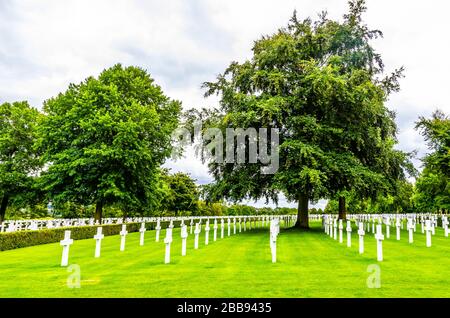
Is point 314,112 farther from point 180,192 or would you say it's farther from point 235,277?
point 180,192

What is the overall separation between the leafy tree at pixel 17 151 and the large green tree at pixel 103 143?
5048 mm

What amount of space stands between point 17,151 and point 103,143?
14.5m

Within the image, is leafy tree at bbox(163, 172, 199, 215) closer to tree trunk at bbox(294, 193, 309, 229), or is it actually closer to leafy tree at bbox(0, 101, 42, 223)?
leafy tree at bbox(0, 101, 42, 223)

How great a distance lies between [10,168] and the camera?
38.6 metres

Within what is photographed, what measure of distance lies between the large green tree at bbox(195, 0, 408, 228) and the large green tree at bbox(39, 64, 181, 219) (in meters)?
5.83

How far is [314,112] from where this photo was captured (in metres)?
29.6

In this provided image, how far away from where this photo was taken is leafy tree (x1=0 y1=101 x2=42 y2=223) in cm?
3819

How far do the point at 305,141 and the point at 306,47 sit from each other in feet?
27.2

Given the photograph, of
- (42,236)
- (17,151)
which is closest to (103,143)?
(42,236)

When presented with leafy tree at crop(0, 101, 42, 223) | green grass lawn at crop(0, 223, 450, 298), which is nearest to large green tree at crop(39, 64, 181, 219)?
leafy tree at crop(0, 101, 42, 223)
